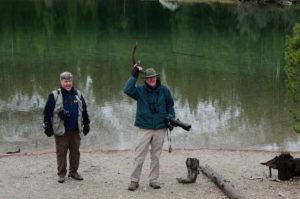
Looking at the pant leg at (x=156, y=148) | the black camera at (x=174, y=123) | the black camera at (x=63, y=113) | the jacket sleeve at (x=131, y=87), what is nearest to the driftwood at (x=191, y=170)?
the pant leg at (x=156, y=148)

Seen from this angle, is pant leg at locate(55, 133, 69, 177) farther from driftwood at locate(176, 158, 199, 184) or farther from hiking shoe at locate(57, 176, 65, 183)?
driftwood at locate(176, 158, 199, 184)

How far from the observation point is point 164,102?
825 cm

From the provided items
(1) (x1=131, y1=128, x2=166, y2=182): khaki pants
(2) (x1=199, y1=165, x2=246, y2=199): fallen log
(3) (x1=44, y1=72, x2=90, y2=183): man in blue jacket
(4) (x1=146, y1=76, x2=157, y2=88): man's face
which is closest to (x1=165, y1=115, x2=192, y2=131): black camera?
(1) (x1=131, y1=128, x2=166, y2=182): khaki pants

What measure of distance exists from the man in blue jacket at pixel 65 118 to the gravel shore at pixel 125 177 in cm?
54

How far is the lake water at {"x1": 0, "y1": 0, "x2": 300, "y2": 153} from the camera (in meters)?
13.7

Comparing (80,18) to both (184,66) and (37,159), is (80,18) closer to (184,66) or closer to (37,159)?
(184,66)

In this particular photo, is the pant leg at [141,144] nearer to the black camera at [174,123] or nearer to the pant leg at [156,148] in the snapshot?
the pant leg at [156,148]

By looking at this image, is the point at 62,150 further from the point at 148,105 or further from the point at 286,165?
the point at 286,165

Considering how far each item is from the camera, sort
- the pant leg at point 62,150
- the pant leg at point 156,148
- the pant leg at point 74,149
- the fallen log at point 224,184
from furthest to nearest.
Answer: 1. the pant leg at point 74,149
2. the pant leg at point 62,150
3. the pant leg at point 156,148
4. the fallen log at point 224,184

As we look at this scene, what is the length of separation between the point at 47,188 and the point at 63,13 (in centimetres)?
5645

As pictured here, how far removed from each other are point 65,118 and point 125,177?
5.57ft

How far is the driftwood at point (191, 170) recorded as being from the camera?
8.66 metres

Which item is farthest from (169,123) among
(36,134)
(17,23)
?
(17,23)

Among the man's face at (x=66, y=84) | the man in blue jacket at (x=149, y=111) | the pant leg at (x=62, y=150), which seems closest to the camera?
the man in blue jacket at (x=149, y=111)
